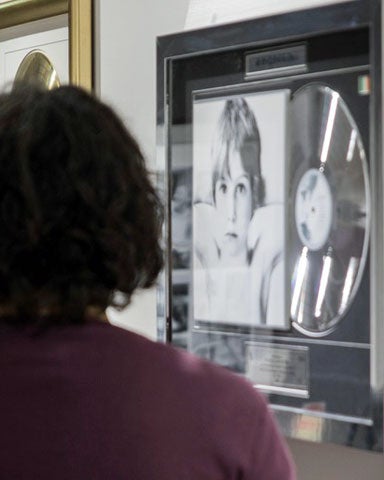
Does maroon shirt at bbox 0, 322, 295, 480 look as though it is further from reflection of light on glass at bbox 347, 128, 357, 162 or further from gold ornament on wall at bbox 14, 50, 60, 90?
gold ornament on wall at bbox 14, 50, 60, 90

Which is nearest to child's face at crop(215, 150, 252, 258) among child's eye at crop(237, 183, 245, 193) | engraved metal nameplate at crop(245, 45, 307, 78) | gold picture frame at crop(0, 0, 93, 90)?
child's eye at crop(237, 183, 245, 193)

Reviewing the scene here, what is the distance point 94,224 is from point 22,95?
0.14m

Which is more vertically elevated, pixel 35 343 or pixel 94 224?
pixel 94 224

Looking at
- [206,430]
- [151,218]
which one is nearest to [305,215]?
[151,218]

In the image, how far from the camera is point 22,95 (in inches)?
27.8

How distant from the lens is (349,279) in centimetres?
104

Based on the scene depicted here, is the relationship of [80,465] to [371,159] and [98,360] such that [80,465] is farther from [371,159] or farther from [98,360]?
[371,159]

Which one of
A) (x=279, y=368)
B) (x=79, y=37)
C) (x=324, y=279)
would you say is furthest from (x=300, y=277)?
(x=79, y=37)

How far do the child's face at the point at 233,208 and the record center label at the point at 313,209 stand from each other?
3.4 inches

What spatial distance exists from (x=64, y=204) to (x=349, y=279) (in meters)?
0.50

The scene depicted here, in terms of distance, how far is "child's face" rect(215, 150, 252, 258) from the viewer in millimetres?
1148

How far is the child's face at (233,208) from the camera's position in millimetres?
1148

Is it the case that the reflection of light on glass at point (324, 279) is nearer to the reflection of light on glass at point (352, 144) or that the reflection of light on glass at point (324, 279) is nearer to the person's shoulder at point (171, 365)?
the reflection of light on glass at point (352, 144)

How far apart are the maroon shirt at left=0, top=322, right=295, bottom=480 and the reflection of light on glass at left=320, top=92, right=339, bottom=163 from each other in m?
0.50
